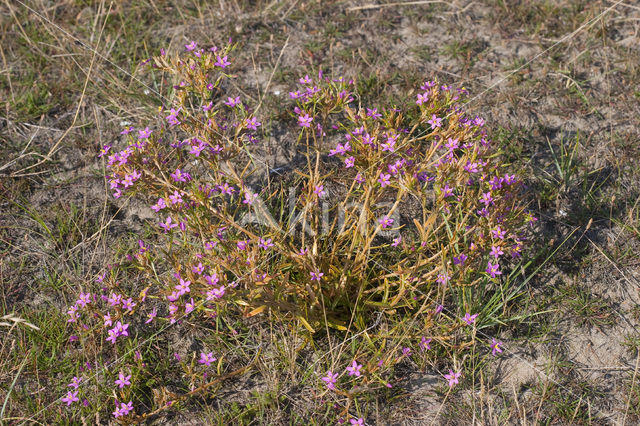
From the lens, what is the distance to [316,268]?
2.63 metres

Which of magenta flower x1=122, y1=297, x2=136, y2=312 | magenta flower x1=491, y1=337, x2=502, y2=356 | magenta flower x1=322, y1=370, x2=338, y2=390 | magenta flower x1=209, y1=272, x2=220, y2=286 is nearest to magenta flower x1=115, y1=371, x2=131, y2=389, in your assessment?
magenta flower x1=122, y1=297, x2=136, y2=312

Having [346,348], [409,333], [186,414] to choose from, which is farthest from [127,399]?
[409,333]

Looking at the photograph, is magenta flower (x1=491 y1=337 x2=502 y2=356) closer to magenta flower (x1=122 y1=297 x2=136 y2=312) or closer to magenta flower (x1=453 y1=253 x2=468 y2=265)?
magenta flower (x1=453 y1=253 x2=468 y2=265)

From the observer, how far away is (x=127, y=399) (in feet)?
9.19

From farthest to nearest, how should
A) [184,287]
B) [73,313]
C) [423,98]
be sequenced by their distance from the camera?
[73,313], [423,98], [184,287]

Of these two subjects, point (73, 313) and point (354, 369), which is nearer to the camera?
point (354, 369)

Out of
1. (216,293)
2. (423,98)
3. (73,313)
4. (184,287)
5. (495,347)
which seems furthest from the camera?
(73,313)

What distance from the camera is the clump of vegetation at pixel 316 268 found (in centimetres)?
257

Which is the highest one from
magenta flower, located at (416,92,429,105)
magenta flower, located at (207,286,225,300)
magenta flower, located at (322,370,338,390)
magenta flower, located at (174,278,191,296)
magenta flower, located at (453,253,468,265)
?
magenta flower, located at (416,92,429,105)

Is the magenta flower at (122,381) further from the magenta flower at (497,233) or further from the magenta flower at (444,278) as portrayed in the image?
the magenta flower at (497,233)

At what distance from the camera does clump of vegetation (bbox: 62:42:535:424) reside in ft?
8.45

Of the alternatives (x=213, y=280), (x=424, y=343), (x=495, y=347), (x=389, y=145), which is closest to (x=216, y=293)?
(x=213, y=280)

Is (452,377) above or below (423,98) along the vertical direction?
below

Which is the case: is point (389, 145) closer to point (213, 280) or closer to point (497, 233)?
point (497, 233)
